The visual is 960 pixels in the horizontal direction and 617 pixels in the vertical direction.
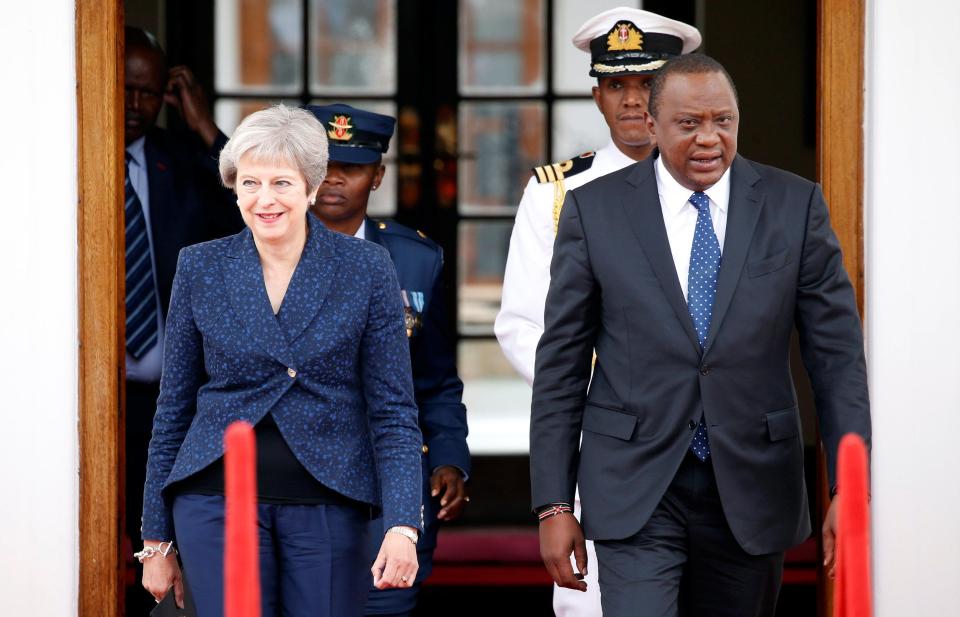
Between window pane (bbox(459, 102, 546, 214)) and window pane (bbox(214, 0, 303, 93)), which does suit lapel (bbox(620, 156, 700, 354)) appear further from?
window pane (bbox(214, 0, 303, 93))

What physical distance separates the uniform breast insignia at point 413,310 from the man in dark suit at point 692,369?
1023 millimetres

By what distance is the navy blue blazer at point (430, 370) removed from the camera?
3.96 meters

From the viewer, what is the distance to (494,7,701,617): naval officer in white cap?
152 inches

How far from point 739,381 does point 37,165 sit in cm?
185

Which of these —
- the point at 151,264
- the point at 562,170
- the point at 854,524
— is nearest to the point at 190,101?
the point at 151,264

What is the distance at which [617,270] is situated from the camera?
2930 millimetres

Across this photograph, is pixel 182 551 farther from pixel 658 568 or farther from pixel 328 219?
pixel 328 219

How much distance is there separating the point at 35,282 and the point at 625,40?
159 centimetres

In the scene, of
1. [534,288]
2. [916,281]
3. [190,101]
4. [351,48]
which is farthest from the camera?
[351,48]

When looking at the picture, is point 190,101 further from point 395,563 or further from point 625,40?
point 395,563

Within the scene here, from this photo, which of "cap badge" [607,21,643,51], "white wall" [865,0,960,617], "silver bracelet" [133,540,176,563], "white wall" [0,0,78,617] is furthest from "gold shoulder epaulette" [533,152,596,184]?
"silver bracelet" [133,540,176,563]

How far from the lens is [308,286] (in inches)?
113

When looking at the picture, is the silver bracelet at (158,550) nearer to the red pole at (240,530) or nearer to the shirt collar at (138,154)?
the red pole at (240,530)

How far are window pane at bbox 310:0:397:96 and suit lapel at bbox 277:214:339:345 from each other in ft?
11.5
